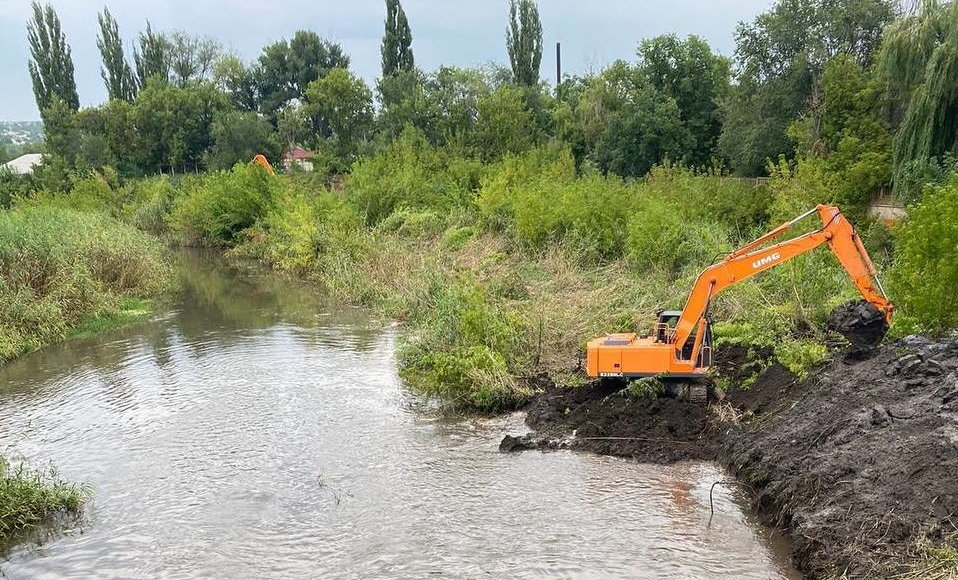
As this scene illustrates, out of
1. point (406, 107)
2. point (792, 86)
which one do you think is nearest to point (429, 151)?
point (406, 107)

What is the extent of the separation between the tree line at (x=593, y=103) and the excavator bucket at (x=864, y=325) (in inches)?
409

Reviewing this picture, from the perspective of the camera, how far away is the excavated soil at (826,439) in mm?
6523

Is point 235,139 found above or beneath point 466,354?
above

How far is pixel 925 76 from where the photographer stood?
1905 cm

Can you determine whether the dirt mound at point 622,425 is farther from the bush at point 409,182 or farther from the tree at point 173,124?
the tree at point 173,124

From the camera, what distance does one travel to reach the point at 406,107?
42.0 m

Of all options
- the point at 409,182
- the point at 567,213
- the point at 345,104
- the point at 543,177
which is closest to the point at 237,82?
the point at 345,104

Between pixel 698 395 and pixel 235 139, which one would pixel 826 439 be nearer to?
pixel 698 395

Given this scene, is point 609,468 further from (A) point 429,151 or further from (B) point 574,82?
(B) point 574,82

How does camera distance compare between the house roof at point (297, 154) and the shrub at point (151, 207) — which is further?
the house roof at point (297, 154)

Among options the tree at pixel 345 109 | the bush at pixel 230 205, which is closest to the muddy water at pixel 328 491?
the bush at pixel 230 205

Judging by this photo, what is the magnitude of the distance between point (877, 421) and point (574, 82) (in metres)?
45.5

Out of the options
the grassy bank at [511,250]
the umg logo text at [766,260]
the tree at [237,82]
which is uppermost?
the tree at [237,82]

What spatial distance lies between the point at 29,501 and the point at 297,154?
55.6 meters
